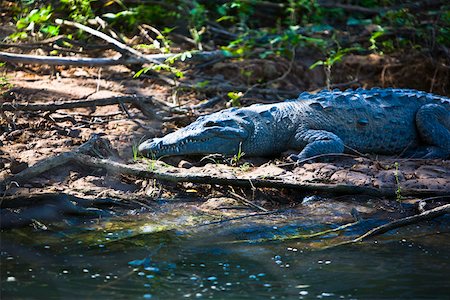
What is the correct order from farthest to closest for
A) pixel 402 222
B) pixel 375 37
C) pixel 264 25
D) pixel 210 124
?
pixel 264 25
pixel 375 37
pixel 210 124
pixel 402 222

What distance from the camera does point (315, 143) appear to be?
21.6 ft

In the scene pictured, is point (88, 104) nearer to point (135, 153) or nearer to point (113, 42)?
point (135, 153)

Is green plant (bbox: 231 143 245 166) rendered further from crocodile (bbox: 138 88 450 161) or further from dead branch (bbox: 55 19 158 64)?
dead branch (bbox: 55 19 158 64)

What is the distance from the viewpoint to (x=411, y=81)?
9500 mm

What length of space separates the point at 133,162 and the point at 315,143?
167cm

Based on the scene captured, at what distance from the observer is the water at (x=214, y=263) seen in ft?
12.5

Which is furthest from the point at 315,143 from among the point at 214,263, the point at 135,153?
the point at 214,263

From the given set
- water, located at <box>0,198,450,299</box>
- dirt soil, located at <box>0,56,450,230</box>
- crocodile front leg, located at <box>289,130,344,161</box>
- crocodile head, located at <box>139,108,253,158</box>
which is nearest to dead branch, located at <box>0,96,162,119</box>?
dirt soil, located at <box>0,56,450,230</box>

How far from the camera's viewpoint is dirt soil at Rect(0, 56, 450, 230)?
5.65m

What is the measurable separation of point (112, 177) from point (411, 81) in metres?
5.08

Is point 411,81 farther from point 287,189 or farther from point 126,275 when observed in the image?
point 126,275

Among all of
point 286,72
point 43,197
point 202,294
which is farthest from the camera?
point 286,72

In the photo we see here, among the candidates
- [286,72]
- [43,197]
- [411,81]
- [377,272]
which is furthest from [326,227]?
[411,81]

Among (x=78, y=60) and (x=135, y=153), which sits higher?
(x=78, y=60)
